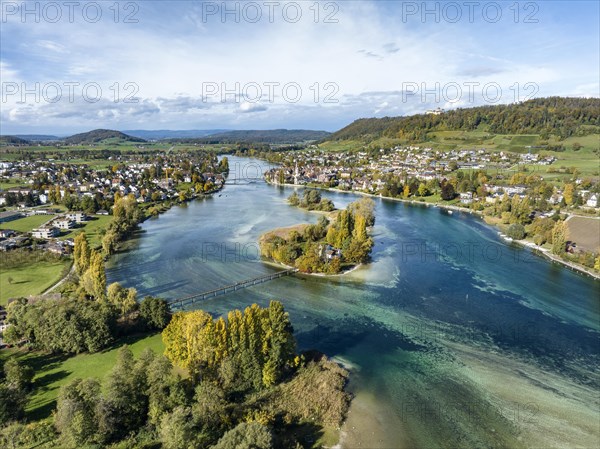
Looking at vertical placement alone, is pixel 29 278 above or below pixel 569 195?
below

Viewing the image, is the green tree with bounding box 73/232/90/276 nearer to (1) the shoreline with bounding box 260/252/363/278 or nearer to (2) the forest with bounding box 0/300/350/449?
(2) the forest with bounding box 0/300/350/449

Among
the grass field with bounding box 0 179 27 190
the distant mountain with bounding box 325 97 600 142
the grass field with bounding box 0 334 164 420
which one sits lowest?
the grass field with bounding box 0 334 164 420

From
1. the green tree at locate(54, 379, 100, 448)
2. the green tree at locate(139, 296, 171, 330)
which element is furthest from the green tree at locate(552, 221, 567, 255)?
the green tree at locate(54, 379, 100, 448)

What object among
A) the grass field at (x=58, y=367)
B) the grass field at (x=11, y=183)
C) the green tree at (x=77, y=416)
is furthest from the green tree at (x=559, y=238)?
the grass field at (x=11, y=183)

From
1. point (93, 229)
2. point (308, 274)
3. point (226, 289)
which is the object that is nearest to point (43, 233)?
point (93, 229)

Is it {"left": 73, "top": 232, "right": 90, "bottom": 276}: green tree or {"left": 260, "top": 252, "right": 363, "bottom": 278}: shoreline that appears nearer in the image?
{"left": 73, "top": 232, "right": 90, "bottom": 276}: green tree

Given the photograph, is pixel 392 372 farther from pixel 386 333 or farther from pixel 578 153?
pixel 578 153

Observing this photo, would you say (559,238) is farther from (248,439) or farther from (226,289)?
(248,439)

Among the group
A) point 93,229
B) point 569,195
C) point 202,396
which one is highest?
point 569,195
